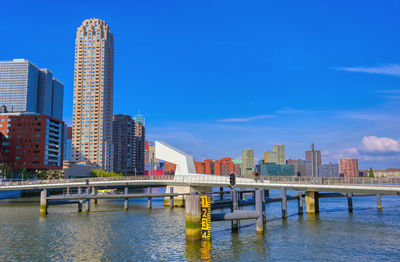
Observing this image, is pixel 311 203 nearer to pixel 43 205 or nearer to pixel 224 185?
pixel 224 185

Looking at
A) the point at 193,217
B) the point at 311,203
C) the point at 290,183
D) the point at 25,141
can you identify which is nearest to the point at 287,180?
the point at 290,183

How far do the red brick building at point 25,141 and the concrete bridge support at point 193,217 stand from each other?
142904 millimetres

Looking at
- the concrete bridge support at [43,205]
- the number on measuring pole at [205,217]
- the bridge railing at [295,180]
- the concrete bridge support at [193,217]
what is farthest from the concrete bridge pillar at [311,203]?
the concrete bridge support at [43,205]

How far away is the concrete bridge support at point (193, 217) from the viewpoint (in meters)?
31.6

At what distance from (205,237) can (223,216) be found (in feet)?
8.36

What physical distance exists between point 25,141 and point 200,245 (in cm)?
14731

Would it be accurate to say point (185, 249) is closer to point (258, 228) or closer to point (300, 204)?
point (258, 228)

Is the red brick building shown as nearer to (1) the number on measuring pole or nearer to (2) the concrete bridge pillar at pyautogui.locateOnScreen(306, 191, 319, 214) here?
(2) the concrete bridge pillar at pyautogui.locateOnScreen(306, 191, 319, 214)

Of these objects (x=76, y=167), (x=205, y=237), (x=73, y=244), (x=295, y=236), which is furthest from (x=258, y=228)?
(x=76, y=167)

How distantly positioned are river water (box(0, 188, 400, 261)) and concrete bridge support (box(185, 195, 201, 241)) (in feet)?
3.07

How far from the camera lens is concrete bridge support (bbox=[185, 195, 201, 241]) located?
104 feet

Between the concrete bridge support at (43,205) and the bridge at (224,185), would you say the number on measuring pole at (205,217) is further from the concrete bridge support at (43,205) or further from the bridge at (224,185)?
the concrete bridge support at (43,205)

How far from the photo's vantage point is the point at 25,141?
15812 cm

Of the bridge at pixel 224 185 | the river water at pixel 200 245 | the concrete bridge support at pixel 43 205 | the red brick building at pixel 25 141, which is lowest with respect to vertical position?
the river water at pixel 200 245
